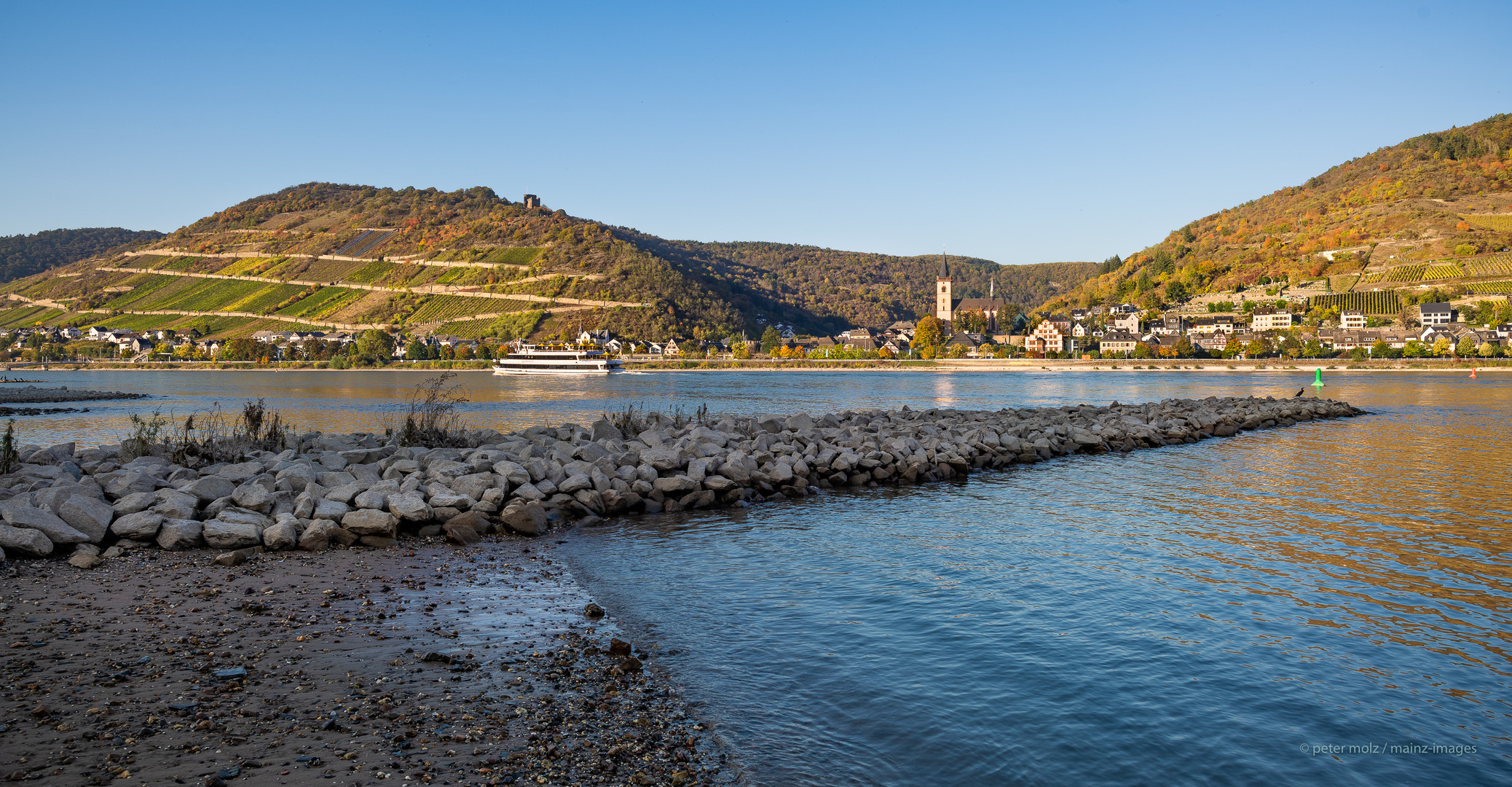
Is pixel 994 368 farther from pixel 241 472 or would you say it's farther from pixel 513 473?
pixel 241 472

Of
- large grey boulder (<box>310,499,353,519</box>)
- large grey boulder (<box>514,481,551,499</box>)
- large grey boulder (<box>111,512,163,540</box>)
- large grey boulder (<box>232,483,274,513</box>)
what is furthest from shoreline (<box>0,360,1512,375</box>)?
large grey boulder (<box>111,512,163,540</box>)

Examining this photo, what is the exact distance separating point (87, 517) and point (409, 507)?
11.0 feet

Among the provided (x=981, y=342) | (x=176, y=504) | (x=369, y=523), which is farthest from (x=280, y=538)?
(x=981, y=342)

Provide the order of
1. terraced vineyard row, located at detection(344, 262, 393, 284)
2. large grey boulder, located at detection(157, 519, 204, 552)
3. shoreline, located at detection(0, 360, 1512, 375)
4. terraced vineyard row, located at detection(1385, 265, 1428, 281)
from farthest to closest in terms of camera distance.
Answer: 1. terraced vineyard row, located at detection(344, 262, 393, 284)
2. terraced vineyard row, located at detection(1385, 265, 1428, 281)
3. shoreline, located at detection(0, 360, 1512, 375)
4. large grey boulder, located at detection(157, 519, 204, 552)

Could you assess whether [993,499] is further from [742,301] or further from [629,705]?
[742,301]

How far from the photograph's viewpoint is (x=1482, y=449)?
21859mm

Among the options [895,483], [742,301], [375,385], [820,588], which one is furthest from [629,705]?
[742,301]

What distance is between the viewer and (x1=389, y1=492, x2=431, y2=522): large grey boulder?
10766 mm

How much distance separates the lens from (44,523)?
927 centimetres

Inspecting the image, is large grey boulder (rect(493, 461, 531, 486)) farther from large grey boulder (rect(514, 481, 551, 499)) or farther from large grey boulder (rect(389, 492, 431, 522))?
large grey boulder (rect(389, 492, 431, 522))

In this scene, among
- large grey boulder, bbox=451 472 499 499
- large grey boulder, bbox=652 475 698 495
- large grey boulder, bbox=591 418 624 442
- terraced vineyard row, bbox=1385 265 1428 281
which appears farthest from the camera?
terraced vineyard row, bbox=1385 265 1428 281

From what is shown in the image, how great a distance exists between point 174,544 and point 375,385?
2573 inches

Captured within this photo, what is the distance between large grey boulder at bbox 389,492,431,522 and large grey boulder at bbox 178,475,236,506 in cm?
218

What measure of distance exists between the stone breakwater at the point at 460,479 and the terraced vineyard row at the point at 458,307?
130m
